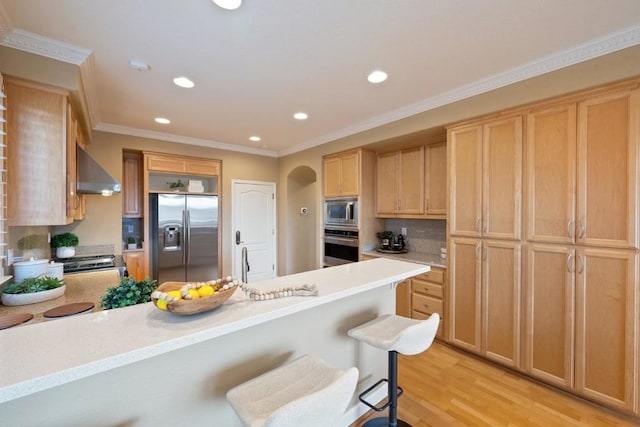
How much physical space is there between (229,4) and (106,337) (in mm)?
1689

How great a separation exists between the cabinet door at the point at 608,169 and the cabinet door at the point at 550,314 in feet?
0.84

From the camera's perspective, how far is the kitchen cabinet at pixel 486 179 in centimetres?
230

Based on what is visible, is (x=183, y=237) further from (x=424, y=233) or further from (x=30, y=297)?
(x=424, y=233)

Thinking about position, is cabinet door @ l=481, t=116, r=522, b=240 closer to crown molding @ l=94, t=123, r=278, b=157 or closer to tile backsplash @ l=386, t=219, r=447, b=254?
tile backsplash @ l=386, t=219, r=447, b=254

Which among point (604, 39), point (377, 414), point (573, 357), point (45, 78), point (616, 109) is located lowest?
point (377, 414)

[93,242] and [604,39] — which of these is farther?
[93,242]

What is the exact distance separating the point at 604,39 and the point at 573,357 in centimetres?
224

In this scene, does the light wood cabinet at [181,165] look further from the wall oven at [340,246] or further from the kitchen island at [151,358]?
the kitchen island at [151,358]

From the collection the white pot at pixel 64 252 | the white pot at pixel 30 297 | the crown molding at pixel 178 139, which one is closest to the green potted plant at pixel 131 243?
the white pot at pixel 64 252

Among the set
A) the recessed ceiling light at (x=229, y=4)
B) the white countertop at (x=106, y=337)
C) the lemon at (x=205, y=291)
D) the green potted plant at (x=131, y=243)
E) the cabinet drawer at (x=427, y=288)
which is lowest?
the cabinet drawer at (x=427, y=288)

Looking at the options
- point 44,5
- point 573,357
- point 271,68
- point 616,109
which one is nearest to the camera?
point 44,5

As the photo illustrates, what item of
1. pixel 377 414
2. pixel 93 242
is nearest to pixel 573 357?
pixel 377 414

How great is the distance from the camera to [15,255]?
7.06ft

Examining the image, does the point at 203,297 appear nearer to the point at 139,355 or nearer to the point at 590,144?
the point at 139,355
